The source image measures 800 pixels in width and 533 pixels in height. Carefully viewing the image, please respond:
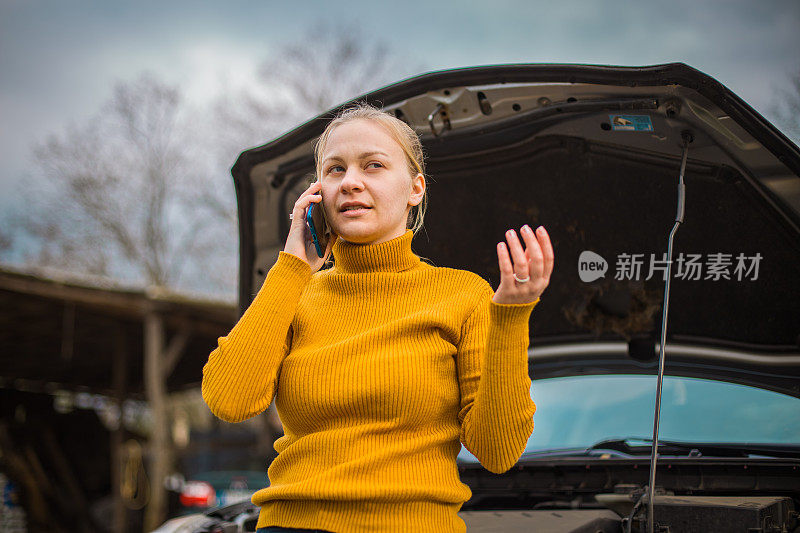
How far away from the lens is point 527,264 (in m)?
1.35

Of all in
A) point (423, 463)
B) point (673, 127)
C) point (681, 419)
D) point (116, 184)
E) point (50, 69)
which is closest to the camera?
point (423, 463)

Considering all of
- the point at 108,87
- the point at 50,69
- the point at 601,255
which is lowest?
the point at 601,255

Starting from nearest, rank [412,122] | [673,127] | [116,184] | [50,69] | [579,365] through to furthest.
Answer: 1. [673,127]
2. [412,122]
3. [579,365]
4. [116,184]
5. [50,69]

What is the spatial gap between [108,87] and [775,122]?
79.1ft

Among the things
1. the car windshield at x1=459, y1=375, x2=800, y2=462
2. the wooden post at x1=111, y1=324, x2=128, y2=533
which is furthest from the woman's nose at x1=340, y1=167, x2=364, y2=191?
the wooden post at x1=111, y1=324, x2=128, y2=533

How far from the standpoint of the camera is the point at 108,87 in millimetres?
23219

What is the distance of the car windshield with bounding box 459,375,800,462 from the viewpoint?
2.70 m

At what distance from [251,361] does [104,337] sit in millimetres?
10952

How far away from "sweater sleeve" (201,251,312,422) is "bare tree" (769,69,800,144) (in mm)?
1606

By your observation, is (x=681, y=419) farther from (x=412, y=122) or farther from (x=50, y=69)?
(x=50, y=69)

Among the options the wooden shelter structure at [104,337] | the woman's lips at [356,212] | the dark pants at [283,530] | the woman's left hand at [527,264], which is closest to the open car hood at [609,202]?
the woman's lips at [356,212]

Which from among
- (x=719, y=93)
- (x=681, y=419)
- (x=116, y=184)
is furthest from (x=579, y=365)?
(x=116, y=184)

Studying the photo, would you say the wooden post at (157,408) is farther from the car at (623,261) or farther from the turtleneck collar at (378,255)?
the turtleneck collar at (378,255)

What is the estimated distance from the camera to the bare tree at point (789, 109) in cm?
220
